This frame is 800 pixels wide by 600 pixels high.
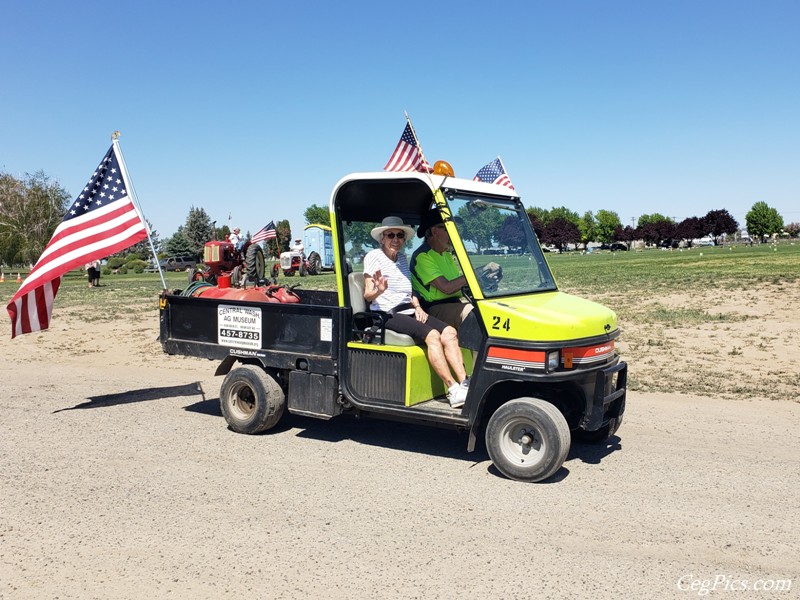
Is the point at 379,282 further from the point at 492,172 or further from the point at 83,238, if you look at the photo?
the point at 83,238

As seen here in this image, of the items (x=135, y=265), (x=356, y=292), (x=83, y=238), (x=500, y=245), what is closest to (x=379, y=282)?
Result: (x=356, y=292)

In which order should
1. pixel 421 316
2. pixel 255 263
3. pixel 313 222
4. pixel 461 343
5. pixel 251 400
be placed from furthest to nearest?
pixel 313 222
pixel 255 263
pixel 251 400
pixel 421 316
pixel 461 343

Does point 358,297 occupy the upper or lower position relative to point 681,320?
upper

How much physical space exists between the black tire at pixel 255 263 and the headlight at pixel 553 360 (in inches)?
363

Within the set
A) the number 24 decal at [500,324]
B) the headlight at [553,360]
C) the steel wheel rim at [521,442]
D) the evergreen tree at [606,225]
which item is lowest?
the steel wheel rim at [521,442]

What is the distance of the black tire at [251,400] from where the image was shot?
653 cm

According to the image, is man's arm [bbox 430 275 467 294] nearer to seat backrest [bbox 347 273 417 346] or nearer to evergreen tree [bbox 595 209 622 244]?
seat backrest [bbox 347 273 417 346]

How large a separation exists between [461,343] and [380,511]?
63.5 inches

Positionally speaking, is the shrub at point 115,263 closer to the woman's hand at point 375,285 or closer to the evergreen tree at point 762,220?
the woman's hand at point 375,285

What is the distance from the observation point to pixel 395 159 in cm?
708

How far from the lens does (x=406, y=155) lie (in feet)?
22.8

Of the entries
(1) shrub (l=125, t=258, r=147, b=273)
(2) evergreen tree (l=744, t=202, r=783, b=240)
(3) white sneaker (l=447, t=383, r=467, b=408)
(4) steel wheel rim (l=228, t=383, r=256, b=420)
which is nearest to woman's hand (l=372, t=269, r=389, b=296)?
(3) white sneaker (l=447, t=383, r=467, b=408)

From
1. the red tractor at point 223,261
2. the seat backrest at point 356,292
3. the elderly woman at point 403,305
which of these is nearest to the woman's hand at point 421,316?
the elderly woman at point 403,305

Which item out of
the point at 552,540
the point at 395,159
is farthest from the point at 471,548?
the point at 395,159
